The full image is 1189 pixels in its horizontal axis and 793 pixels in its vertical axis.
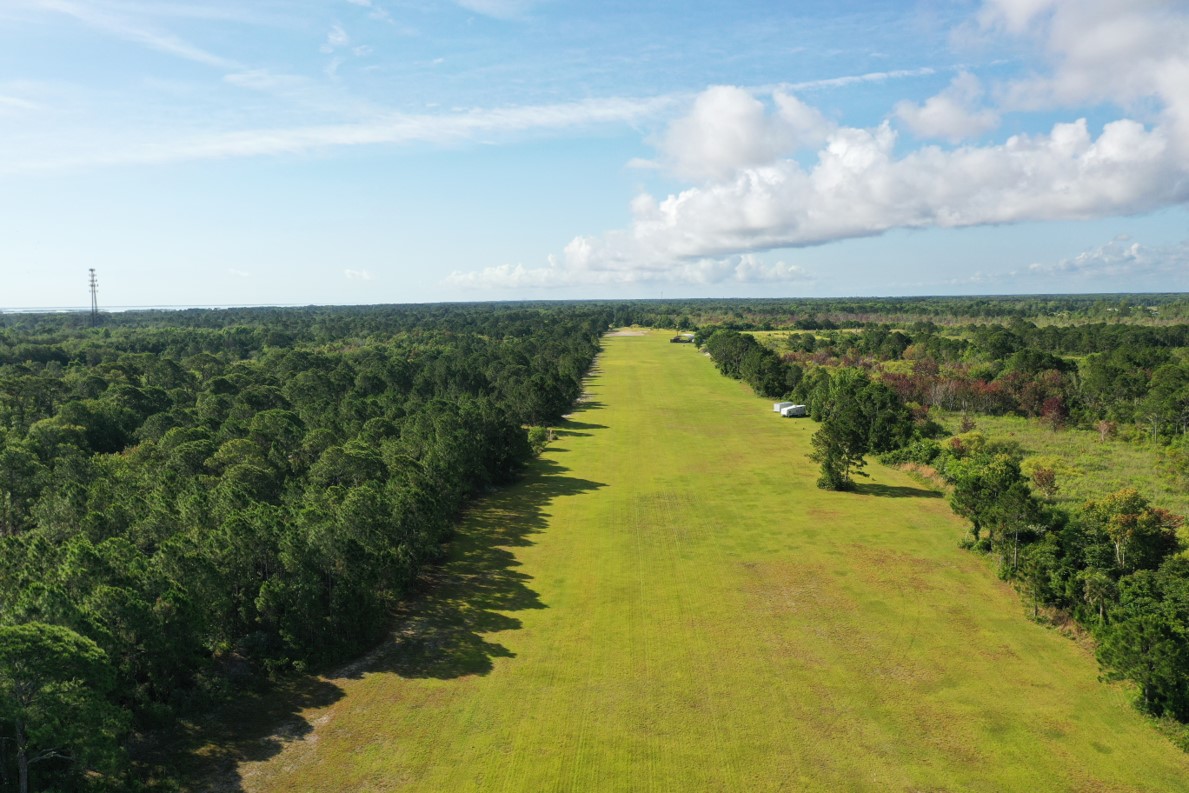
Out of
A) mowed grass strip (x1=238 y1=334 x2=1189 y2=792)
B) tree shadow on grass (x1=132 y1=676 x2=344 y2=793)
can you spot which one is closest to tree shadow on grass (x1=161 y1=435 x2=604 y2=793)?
tree shadow on grass (x1=132 y1=676 x2=344 y2=793)

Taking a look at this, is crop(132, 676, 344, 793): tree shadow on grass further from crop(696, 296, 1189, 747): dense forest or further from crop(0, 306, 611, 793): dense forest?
crop(696, 296, 1189, 747): dense forest

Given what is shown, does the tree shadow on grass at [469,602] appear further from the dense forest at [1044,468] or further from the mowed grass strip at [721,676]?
the dense forest at [1044,468]

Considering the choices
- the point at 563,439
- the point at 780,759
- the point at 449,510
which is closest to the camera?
the point at 780,759

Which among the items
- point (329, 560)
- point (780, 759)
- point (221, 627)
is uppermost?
point (329, 560)

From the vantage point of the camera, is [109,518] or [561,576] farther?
[561,576]

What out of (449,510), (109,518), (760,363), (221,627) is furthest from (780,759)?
(760,363)

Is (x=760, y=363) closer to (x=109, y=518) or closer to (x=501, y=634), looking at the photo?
(x=501, y=634)

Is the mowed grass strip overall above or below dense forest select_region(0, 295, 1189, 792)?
below

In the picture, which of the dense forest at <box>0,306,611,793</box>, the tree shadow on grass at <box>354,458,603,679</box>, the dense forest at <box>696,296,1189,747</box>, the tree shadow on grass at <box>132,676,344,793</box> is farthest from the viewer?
the tree shadow on grass at <box>354,458,603,679</box>
